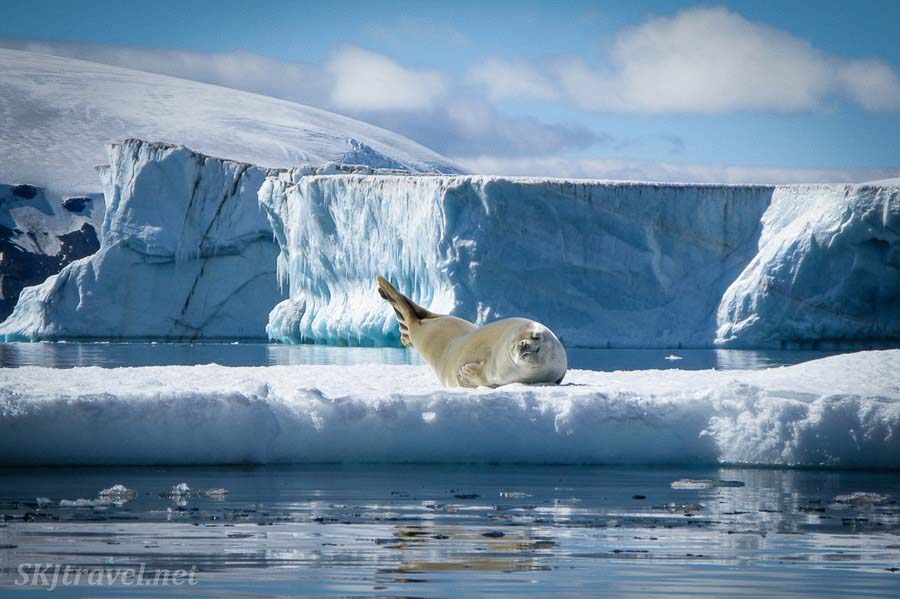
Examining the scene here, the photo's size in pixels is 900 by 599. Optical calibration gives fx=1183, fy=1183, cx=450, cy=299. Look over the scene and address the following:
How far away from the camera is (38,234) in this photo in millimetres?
36125

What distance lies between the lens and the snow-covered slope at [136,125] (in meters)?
38.8

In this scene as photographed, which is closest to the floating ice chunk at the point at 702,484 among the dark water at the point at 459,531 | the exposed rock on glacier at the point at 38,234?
the dark water at the point at 459,531

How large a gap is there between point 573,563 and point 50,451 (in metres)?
3.33

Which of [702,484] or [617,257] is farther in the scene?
[617,257]

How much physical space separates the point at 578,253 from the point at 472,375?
15510 mm

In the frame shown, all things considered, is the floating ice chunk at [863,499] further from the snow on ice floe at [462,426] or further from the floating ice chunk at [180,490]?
the floating ice chunk at [180,490]

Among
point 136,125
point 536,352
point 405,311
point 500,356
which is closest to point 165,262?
point 136,125

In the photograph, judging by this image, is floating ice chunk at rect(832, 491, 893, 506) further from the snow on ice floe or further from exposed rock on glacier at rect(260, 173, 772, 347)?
exposed rock on glacier at rect(260, 173, 772, 347)

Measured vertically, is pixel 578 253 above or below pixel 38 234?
below

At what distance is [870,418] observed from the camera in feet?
20.6

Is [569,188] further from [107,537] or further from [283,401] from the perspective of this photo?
[107,537]

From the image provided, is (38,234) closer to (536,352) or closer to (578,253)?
(578,253)

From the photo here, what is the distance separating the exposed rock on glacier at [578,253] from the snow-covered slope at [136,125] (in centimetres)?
1746

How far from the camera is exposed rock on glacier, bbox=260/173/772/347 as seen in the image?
22.8 meters
